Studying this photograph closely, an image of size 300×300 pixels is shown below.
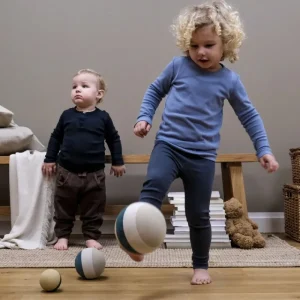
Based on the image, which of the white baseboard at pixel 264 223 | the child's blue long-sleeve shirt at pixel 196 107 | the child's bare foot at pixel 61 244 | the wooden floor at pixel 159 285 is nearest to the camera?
the wooden floor at pixel 159 285

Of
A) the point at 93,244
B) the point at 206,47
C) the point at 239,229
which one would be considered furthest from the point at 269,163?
the point at 93,244

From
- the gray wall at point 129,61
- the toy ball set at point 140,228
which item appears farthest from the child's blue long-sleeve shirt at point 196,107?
the gray wall at point 129,61

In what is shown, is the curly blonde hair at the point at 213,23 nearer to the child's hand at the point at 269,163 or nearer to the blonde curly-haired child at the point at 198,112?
the blonde curly-haired child at the point at 198,112

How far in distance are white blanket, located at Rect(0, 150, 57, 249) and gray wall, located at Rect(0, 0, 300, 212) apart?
354mm

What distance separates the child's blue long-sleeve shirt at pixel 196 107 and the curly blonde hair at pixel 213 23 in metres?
0.08

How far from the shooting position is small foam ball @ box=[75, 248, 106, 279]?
4.65ft

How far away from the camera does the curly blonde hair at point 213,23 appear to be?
136 centimetres

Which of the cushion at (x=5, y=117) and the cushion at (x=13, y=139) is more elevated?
the cushion at (x=5, y=117)

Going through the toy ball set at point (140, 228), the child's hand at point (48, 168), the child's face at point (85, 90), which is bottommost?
the toy ball set at point (140, 228)

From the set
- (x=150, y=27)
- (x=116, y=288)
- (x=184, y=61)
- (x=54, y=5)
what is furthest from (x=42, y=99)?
(x=116, y=288)

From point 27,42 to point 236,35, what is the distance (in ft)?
4.51

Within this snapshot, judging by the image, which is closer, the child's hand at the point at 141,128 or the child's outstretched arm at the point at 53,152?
the child's hand at the point at 141,128

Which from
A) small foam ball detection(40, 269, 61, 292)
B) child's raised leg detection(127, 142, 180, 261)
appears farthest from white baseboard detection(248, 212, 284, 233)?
small foam ball detection(40, 269, 61, 292)

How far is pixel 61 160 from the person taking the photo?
2070mm
